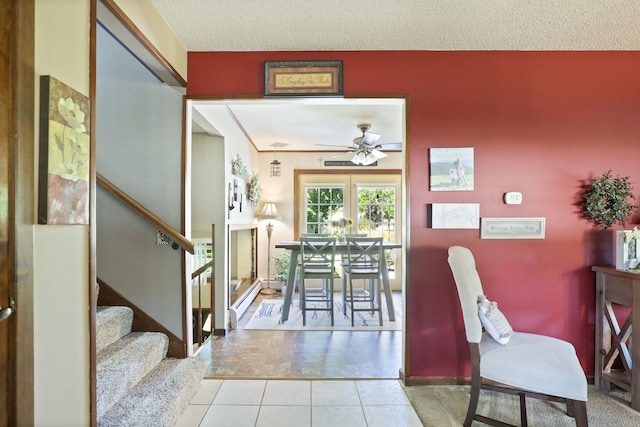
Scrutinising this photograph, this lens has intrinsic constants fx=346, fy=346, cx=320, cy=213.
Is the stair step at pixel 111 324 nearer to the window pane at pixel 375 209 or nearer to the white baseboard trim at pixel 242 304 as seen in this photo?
the white baseboard trim at pixel 242 304

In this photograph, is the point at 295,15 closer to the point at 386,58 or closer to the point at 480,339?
the point at 386,58

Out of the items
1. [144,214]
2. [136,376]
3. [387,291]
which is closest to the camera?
[136,376]

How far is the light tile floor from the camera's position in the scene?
7.05 feet

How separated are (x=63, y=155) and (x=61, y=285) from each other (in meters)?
0.52

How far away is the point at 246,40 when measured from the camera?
2.51 metres

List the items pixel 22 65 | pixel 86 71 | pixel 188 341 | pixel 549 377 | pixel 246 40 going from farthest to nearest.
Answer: pixel 188 341
pixel 246 40
pixel 549 377
pixel 86 71
pixel 22 65

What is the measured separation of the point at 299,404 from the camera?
2348 mm

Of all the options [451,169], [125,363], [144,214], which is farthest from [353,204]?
[125,363]

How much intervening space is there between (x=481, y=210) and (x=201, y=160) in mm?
2933

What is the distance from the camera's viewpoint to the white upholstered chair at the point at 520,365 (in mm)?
1830

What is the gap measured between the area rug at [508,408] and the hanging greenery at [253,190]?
11.9 feet

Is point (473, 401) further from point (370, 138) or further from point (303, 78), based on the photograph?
point (370, 138)

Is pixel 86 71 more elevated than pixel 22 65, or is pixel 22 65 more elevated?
pixel 86 71

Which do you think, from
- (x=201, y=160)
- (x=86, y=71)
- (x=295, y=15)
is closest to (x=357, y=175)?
→ (x=201, y=160)
